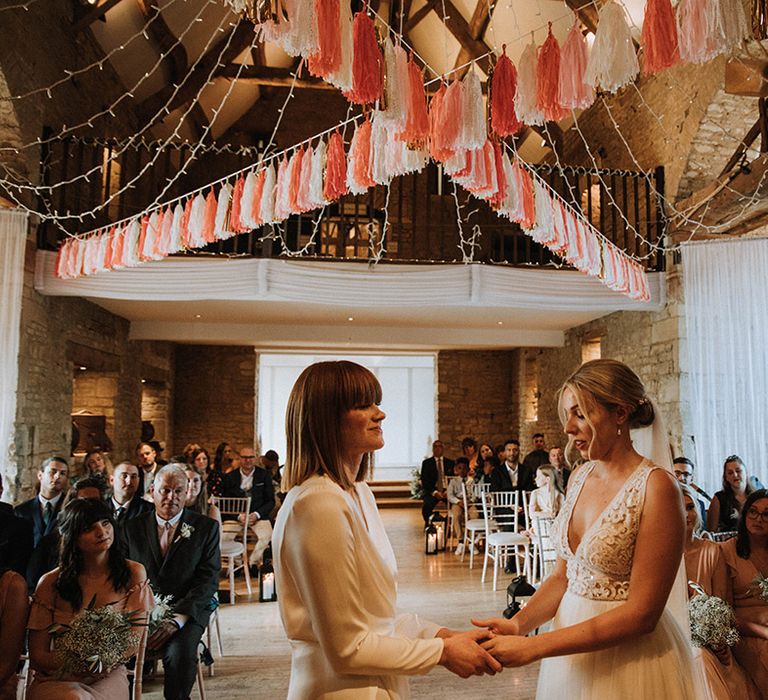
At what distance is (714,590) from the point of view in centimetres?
273

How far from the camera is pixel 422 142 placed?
136 inches

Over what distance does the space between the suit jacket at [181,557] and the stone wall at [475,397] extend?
30.8 ft

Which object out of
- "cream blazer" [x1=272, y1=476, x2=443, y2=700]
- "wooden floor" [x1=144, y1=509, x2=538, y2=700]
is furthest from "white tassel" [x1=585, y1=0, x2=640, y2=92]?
"wooden floor" [x1=144, y1=509, x2=538, y2=700]

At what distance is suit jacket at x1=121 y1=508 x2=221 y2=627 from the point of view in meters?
3.37

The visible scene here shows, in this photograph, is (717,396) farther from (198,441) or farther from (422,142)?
(198,441)

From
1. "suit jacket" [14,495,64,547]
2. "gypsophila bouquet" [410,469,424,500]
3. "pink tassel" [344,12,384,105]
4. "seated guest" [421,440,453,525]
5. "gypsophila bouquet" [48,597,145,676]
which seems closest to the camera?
"gypsophila bouquet" [48,597,145,676]

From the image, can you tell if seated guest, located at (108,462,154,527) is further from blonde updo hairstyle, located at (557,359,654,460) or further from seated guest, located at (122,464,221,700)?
blonde updo hairstyle, located at (557,359,654,460)

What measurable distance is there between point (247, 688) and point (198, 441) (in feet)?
29.2

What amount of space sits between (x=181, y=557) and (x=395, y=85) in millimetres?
2811

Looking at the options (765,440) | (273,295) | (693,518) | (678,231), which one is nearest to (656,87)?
(678,231)

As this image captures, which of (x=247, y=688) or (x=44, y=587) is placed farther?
(x=247, y=688)

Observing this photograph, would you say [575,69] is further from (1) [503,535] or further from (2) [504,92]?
(1) [503,535]

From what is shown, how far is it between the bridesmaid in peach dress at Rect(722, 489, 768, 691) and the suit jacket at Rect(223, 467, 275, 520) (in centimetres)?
478

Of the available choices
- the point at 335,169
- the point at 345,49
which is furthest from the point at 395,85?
the point at 335,169
